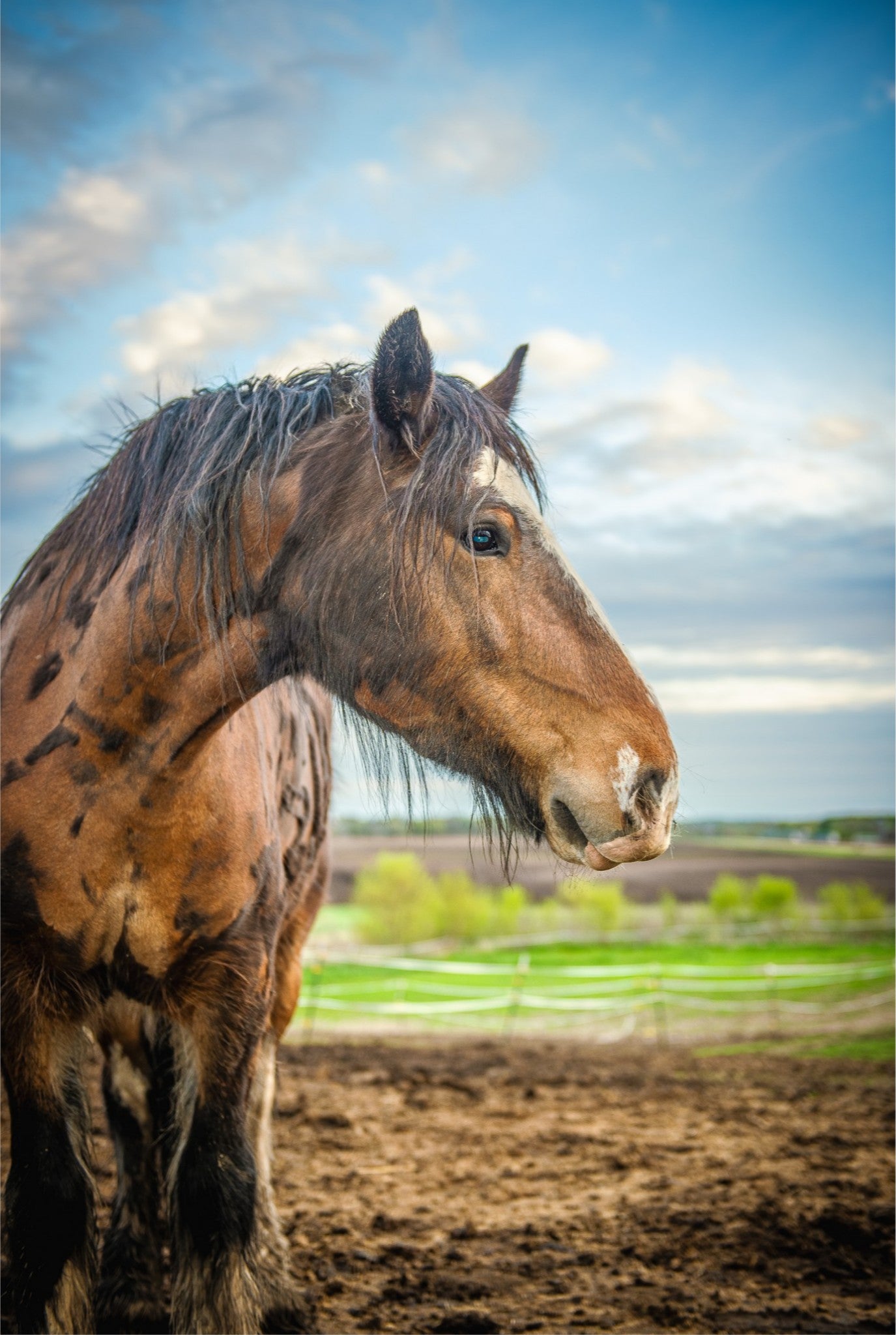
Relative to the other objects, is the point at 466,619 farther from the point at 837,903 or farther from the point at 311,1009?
the point at 837,903

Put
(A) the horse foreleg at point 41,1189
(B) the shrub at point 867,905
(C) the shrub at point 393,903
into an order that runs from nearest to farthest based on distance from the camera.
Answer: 1. (A) the horse foreleg at point 41,1189
2. (C) the shrub at point 393,903
3. (B) the shrub at point 867,905

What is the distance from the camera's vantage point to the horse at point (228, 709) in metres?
2.14

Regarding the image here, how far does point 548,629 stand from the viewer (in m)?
2.12

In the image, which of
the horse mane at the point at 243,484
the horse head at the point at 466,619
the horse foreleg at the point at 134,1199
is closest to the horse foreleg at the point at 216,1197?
the horse foreleg at the point at 134,1199

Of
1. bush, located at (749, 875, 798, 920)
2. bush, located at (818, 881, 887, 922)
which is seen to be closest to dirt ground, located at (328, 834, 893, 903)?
bush, located at (818, 881, 887, 922)

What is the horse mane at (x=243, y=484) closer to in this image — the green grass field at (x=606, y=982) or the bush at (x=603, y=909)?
the green grass field at (x=606, y=982)

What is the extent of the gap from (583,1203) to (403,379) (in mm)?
4825

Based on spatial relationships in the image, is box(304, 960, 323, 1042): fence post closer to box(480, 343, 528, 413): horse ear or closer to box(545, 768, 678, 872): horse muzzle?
box(480, 343, 528, 413): horse ear

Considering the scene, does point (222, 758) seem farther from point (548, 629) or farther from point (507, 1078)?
point (507, 1078)

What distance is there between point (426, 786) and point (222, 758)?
72 cm

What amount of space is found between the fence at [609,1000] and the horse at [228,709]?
11816 mm

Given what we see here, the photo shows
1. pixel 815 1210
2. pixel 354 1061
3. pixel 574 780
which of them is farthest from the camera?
pixel 354 1061

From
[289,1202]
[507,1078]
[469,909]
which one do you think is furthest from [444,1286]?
[469,909]

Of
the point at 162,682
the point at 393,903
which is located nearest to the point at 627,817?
the point at 162,682
